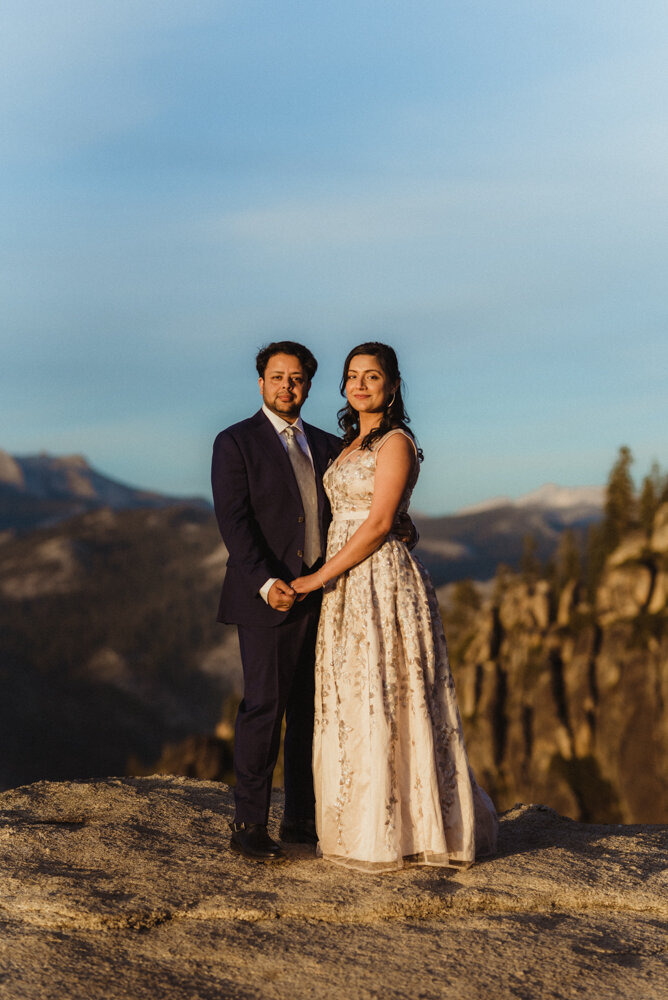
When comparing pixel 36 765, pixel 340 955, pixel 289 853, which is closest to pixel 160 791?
pixel 289 853

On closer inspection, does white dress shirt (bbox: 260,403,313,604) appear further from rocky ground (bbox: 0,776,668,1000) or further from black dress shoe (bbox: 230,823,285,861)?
rocky ground (bbox: 0,776,668,1000)

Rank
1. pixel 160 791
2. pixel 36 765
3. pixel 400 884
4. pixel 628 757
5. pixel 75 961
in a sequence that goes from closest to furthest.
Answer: pixel 75 961, pixel 400 884, pixel 160 791, pixel 628 757, pixel 36 765

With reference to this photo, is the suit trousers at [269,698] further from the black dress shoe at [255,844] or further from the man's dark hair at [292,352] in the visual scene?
the man's dark hair at [292,352]

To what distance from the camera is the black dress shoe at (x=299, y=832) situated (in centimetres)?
632

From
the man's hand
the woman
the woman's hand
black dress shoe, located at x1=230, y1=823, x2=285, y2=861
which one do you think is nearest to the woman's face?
the woman

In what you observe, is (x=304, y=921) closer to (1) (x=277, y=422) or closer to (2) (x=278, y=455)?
(2) (x=278, y=455)

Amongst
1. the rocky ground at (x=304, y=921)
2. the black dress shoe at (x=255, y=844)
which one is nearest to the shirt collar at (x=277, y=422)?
the black dress shoe at (x=255, y=844)

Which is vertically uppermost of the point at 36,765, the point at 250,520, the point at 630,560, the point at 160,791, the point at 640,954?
the point at 630,560

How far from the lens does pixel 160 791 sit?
7801 millimetres

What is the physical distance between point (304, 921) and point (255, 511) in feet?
7.59

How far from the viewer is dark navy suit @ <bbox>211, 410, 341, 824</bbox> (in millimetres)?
5859

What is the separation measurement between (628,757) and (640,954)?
3863 inches

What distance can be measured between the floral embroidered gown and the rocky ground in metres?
A: 0.23

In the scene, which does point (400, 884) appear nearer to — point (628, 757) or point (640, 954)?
point (640, 954)
